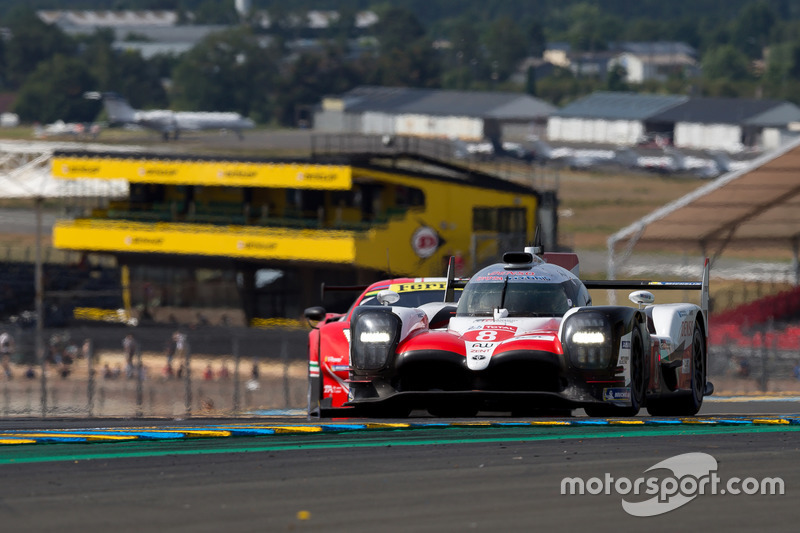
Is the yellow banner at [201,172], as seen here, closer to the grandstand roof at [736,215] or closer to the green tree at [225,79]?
the grandstand roof at [736,215]

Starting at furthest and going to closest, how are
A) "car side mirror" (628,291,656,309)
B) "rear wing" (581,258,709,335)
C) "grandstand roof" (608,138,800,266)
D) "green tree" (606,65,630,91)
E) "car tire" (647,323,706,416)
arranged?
"green tree" (606,65,630,91) < "grandstand roof" (608,138,800,266) < "rear wing" (581,258,709,335) < "car tire" (647,323,706,416) < "car side mirror" (628,291,656,309)

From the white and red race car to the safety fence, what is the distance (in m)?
13.2

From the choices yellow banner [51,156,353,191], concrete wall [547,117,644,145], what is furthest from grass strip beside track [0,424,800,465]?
concrete wall [547,117,644,145]

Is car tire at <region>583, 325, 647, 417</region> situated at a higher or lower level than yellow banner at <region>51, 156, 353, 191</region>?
lower

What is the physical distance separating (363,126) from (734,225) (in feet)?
376

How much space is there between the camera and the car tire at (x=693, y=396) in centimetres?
1280

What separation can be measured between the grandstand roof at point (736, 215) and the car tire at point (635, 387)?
69.0ft

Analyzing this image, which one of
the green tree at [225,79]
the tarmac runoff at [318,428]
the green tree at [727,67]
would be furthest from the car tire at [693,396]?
the green tree at [727,67]

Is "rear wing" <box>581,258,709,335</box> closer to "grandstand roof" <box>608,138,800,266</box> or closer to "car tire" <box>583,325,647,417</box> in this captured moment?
"car tire" <box>583,325,647,417</box>

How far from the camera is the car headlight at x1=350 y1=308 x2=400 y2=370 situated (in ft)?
37.7

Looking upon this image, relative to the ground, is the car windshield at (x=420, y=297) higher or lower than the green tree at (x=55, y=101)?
lower

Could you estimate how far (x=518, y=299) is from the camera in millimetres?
12023

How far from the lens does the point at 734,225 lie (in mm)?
39094

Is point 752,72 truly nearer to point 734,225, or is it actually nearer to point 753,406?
point 734,225
